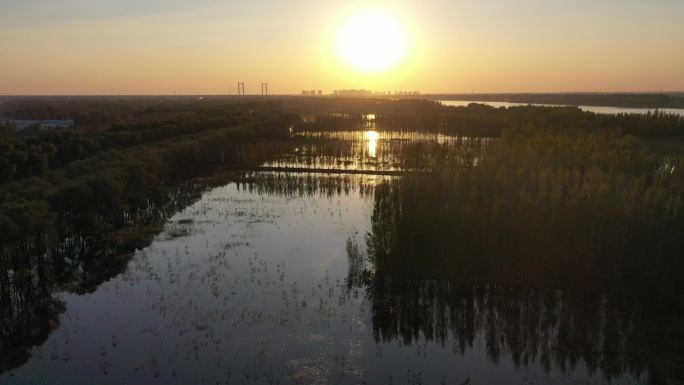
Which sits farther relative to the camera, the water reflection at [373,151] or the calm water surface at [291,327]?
the water reflection at [373,151]

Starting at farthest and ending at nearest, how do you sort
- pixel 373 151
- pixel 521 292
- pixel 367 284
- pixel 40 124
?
1. pixel 40 124
2. pixel 373 151
3. pixel 367 284
4. pixel 521 292

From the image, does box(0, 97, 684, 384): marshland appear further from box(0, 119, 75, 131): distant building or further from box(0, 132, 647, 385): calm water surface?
box(0, 119, 75, 131): distant building

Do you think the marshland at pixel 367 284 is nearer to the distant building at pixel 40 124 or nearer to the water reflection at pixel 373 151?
the water reflection at pixel 373 151

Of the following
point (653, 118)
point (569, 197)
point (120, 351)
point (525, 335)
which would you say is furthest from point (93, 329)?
point (653, 118)

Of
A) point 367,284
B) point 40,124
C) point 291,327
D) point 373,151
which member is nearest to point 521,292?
point 367,284

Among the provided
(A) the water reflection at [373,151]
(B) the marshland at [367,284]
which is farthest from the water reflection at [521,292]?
(A) the water reflection at [373,151]

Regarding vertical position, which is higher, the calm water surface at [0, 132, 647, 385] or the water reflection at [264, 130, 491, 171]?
the water reflection at [264, 130, 491, 171]

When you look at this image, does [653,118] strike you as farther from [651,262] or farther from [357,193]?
[651,262]

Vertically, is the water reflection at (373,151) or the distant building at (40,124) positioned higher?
the distant building at (40,124)

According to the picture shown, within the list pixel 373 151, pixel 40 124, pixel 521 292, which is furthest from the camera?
pixel 40 124

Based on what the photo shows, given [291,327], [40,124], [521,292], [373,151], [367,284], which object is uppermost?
[40,124]

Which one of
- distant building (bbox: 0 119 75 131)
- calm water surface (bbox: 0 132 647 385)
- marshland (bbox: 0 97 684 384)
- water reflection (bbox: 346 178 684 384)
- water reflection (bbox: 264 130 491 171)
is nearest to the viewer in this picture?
calm water surface (bbox: 0 132 647 385)

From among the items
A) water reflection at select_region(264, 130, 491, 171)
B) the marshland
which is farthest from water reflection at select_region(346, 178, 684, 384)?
water reflection at select_region(264, 130, 491, 171)

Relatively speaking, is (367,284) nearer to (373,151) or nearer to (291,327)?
(291,327)
